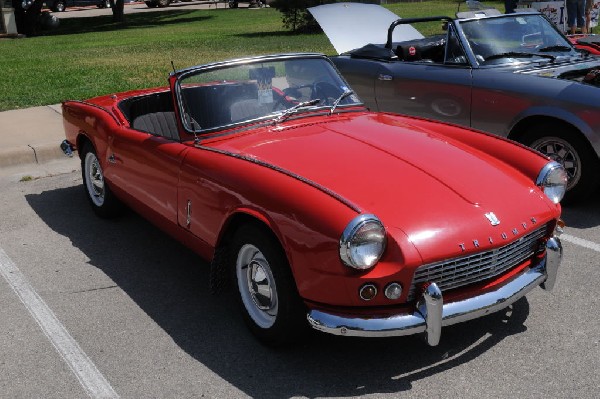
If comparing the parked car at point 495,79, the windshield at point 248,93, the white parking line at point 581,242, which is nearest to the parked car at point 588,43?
the parked car at point 495,79

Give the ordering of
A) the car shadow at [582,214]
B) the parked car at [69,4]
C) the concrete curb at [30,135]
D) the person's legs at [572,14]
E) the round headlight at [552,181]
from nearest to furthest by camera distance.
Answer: the round headlight at [552,181] → the car shadow at [582,214] → the concrete curb at [30,135] → the person's legs at [572,14] → the parked car at [69,4]

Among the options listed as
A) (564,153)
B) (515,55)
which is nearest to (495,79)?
(515,55)

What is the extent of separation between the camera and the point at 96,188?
5.82 metres

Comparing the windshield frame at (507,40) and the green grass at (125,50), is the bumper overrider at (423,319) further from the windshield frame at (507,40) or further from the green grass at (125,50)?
the green grass at (125,50)

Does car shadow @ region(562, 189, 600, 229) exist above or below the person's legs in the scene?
below

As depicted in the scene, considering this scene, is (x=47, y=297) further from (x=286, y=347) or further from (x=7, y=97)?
(x=7, y=97)

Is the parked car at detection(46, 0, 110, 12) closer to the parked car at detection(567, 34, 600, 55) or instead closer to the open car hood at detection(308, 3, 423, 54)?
the open car hood at detection(308, 3, 423, 54)

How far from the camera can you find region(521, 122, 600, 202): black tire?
5430mm

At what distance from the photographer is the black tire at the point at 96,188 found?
18.2 ft

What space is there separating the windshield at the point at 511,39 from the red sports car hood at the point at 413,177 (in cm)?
227

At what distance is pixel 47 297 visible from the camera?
4379 millimetres

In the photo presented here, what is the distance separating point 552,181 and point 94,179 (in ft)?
11.9

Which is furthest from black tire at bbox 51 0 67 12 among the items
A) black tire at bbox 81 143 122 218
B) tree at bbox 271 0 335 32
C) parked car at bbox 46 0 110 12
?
black tire at bbox 81 143 122 218

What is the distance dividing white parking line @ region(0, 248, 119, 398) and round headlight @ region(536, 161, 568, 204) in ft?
7.99
